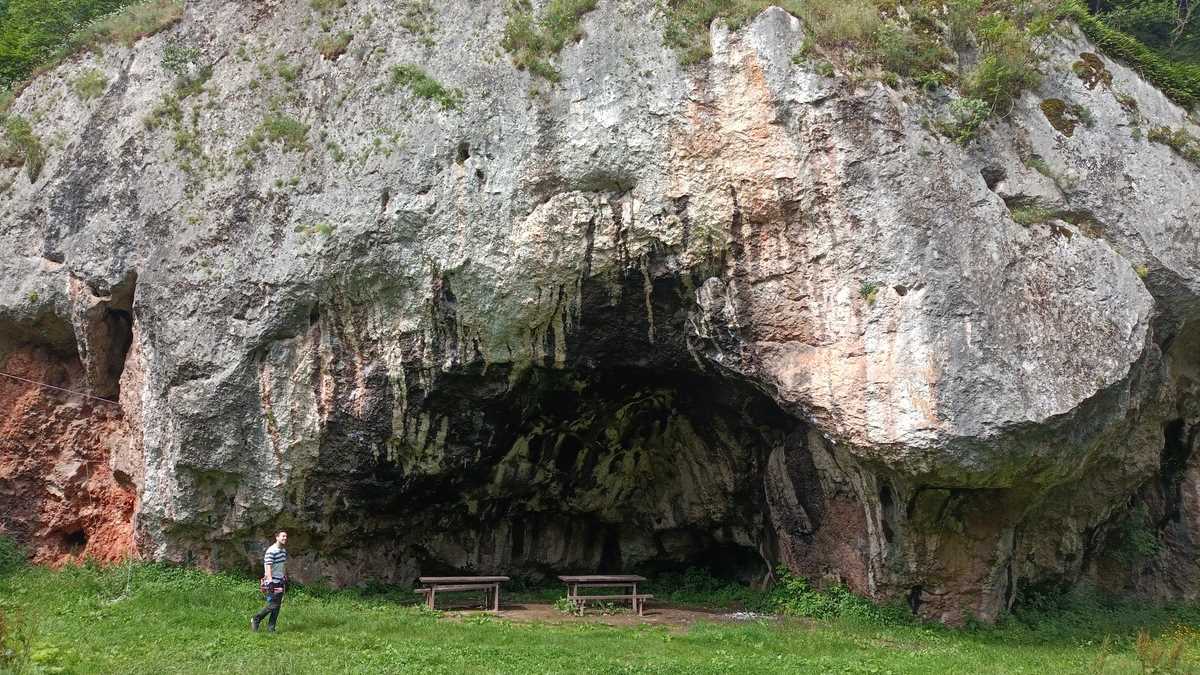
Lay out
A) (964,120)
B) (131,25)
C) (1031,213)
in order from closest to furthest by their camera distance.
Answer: (1031,213), (964,120), (131,25)

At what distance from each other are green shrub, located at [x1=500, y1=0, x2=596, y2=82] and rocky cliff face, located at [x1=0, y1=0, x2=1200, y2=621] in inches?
7.8

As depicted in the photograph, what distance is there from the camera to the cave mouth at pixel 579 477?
42.4 ft

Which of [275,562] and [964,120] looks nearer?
[275,562]

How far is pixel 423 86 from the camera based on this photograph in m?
12.2

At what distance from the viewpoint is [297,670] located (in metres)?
7.88

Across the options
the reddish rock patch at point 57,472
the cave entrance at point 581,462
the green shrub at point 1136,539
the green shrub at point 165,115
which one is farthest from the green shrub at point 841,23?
the reddish rock patch at point 57,472

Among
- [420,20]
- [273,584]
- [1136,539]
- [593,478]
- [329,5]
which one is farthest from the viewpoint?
[593,478]

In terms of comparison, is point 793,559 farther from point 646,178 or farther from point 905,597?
point 646,178

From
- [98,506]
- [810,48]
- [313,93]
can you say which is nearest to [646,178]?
[810,48]

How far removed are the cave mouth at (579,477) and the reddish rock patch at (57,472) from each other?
351 centimetres

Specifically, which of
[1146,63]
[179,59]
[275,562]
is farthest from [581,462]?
[1146,63]

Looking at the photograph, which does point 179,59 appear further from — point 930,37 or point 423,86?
point 930,37

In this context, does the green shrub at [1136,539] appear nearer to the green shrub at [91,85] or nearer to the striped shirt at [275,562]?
the striped shirt at [275,562]

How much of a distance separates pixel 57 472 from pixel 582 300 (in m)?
8.75
